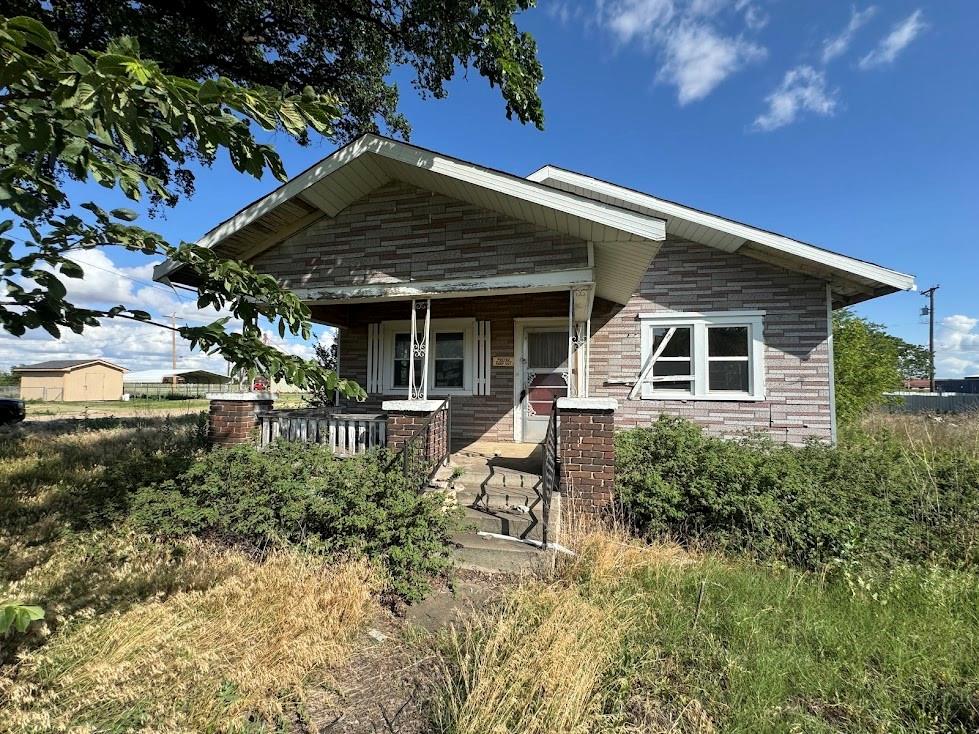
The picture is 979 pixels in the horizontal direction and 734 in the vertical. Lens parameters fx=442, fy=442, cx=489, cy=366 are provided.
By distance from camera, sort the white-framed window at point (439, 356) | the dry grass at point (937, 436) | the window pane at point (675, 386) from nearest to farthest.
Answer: the dry grass at point (937, 436) < the window pane at point (675, 386) < the white-framed window at point (439, 356)

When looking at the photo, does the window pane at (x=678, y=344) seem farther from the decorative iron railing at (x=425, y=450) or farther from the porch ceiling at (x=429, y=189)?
the decorative iron railing at (x=425, y=450)

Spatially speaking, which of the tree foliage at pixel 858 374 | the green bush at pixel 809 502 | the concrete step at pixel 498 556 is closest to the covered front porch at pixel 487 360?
the green bush at pixel 809 502

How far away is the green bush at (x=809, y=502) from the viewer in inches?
172

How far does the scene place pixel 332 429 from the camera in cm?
620

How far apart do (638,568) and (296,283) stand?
5.90m

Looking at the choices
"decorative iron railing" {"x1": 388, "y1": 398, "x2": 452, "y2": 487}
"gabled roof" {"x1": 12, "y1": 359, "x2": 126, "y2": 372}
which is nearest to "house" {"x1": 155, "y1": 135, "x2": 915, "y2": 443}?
"decorative iron railing" {"x1": 388, "y1": 398, "x2": 452, "y2": 487}

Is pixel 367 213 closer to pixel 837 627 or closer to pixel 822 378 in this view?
pixel 837 627

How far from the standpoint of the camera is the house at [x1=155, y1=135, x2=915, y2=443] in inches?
228

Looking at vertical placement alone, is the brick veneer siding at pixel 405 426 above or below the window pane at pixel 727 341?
below

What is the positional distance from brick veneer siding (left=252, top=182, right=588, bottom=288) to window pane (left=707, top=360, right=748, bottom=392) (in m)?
4.04

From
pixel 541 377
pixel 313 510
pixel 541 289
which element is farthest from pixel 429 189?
pixel 313 510

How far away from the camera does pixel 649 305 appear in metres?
8.35

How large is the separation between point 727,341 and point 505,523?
566cm

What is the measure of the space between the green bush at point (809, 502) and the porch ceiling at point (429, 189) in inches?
104
